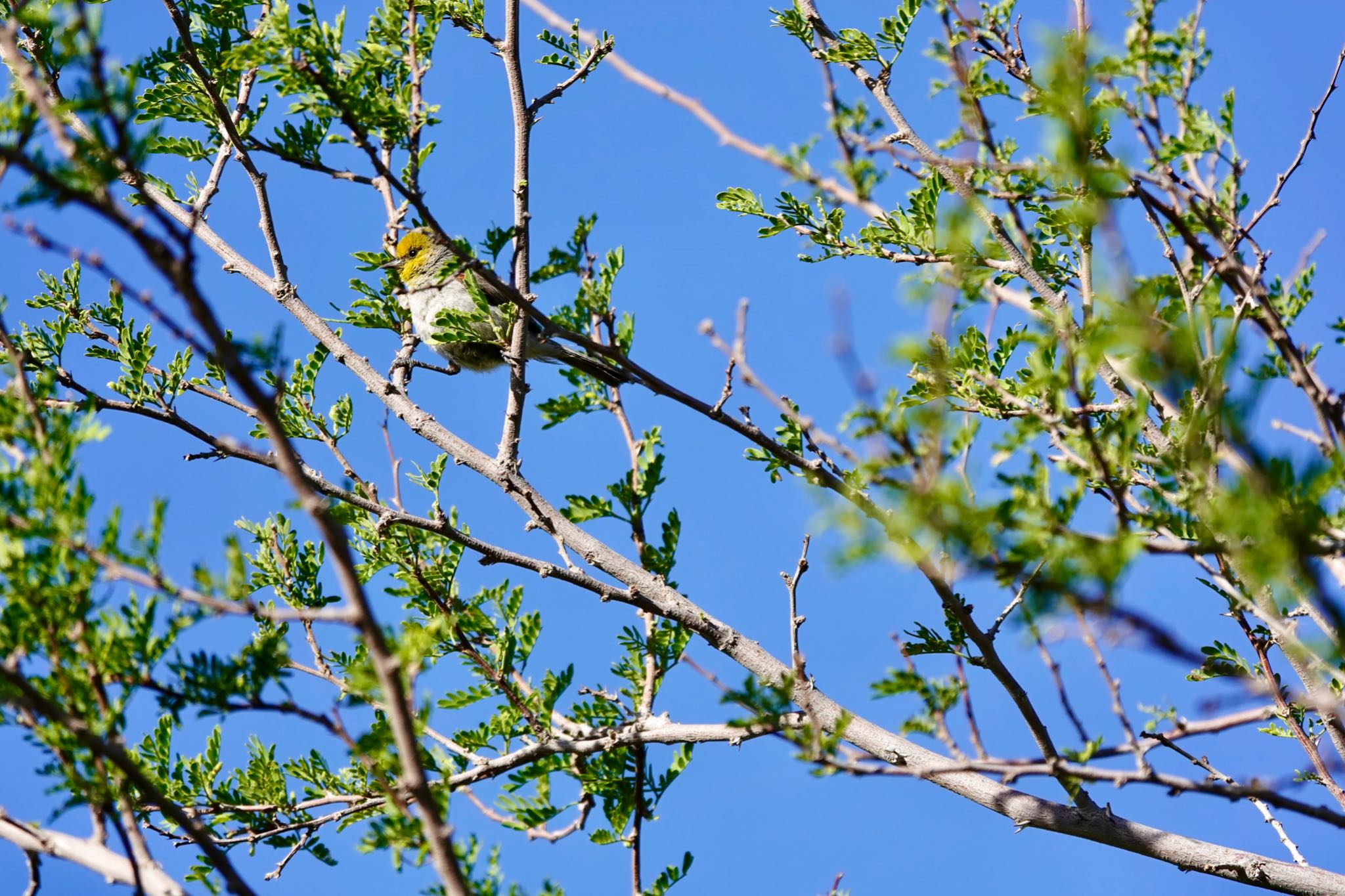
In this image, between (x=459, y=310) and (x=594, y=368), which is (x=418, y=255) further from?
(x=594, y=368)

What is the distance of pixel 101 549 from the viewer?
6.25 feet

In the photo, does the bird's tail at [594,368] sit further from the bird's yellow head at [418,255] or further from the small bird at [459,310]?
the bird's yellow head at [418,255]

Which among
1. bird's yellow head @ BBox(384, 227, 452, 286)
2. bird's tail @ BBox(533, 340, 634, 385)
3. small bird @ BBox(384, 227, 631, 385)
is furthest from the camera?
bird's yellow head @ BBox(384, 227, 452, 286)

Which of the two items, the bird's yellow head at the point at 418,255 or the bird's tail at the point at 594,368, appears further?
the bird's yellow head at the point at 418,255

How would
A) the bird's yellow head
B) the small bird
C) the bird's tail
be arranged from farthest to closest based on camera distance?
the bird's yellow head, the bird's tail, the small bird

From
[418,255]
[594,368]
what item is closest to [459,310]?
[594,368]

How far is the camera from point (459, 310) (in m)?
4.47

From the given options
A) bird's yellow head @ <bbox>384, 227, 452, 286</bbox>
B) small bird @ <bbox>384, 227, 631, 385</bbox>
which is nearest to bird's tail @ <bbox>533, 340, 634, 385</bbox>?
small bird @ <bbox>384, 227, 631, 385</bbox>

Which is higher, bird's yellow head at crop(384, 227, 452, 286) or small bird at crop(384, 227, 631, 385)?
bird's yellow head at crop(384, 227, 452, 286)

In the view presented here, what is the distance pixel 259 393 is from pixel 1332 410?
1746mm

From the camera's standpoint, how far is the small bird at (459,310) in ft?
12.6

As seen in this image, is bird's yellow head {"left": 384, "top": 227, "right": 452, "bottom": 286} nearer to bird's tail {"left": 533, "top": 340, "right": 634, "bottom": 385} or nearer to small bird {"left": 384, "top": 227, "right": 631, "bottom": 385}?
small bird {"left": 384, "top": 227, "right": 631, "bottom": 385}

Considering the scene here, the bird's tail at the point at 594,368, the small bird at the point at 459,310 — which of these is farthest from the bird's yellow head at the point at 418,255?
the bird's tail at the point at 594,368

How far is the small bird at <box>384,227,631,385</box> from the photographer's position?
151 inches
